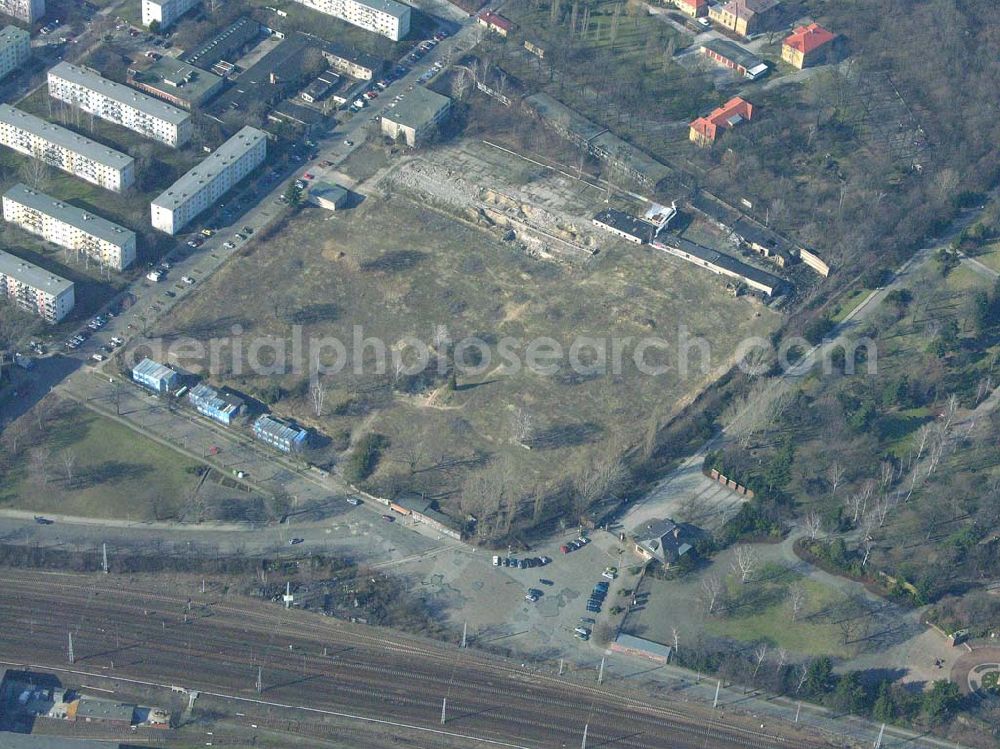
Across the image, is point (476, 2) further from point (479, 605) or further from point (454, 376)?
point (479, 605)

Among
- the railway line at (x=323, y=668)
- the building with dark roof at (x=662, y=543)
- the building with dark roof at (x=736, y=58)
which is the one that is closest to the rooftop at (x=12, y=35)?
the railway line at (x=323, y=668)

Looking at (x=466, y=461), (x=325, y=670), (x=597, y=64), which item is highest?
(x=597, y=64)

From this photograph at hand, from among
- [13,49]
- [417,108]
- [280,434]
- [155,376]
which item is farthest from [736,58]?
[155,376]

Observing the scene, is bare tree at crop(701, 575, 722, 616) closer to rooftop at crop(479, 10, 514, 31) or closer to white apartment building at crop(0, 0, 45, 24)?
rooftop at crop(479, 10, 514, 31)

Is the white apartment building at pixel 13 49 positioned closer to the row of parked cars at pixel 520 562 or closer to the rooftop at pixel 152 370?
the rooftop at pixel 152 370

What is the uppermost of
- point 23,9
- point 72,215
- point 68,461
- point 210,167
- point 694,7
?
point 694,7

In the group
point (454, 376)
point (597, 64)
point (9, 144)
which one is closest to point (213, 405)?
point (454, 376)

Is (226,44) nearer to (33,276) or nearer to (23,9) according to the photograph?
(23,9)
